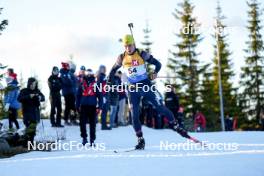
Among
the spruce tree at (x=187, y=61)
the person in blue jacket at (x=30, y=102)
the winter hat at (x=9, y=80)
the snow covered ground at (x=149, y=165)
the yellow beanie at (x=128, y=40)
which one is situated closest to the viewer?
the snow covered ground at (x=149, y=165)

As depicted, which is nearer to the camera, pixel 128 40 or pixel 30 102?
pixel 128 40

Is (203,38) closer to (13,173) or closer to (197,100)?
(197,100)

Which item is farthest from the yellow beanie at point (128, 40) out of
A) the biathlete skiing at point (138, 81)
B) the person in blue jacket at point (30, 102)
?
the person in blue jacket at point (30, 102)

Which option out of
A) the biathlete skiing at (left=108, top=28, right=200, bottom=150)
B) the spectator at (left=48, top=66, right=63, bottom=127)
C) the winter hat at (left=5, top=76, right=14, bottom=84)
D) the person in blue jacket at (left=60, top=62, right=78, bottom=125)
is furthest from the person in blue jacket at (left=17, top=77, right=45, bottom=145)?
the biathlete skiing at (left=108, top=28, right=200, bottom=150)

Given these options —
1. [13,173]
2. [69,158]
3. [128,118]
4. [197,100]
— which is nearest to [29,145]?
[69,158]

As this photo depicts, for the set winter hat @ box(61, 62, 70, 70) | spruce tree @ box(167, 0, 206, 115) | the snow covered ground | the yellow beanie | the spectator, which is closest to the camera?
the snow covered ground

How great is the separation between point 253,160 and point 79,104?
617 cm

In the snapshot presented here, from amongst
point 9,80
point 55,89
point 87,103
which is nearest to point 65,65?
point 55,89

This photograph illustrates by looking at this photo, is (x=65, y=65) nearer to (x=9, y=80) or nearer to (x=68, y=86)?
(x=68, y=86)

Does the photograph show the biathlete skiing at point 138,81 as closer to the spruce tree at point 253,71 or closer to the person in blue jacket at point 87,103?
the person in blue jacket at point 87,103

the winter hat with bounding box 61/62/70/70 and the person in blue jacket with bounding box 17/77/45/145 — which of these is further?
the winter hat with bounding box 61/62/70/70

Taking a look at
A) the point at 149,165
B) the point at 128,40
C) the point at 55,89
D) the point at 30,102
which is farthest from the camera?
the point at 55,89

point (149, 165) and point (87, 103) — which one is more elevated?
point (87, 103)

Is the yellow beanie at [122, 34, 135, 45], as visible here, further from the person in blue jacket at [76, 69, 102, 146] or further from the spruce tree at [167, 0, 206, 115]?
the spruce tree at [167, 0, 206, 115]
